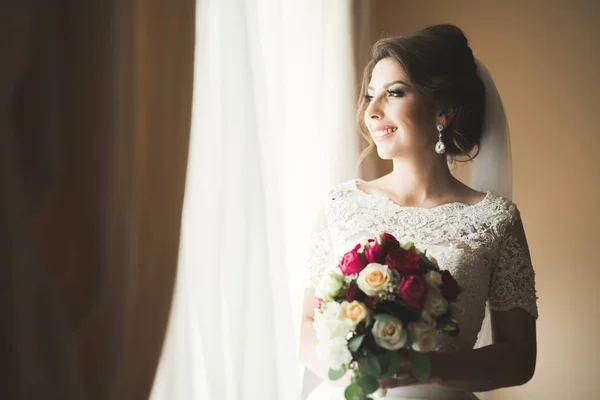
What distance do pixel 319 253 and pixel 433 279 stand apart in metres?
0.54

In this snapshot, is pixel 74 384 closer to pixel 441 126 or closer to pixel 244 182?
pixel 244 182

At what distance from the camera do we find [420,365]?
1.32 meters


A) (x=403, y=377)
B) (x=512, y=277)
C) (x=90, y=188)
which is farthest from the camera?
(x=512, y=277)

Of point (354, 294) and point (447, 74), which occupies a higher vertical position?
point (447, 74)

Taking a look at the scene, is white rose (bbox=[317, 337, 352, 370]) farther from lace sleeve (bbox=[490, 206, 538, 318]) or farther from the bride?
lace sleeve (bbox=[490, 206, 538, 318])

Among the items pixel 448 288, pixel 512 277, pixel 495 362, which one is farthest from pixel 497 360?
pixel 448 288

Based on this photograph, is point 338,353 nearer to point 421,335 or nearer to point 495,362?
point 421,335

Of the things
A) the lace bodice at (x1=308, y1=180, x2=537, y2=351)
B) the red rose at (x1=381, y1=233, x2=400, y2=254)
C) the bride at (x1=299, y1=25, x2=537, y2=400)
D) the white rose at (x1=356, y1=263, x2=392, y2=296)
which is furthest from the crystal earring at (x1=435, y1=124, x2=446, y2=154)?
the white rose at (x1=356, y1=263, x2=392, y2=296)

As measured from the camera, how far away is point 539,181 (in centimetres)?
260

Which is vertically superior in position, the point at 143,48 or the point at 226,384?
the point at 143,48

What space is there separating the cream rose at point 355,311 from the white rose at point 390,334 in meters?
0.04

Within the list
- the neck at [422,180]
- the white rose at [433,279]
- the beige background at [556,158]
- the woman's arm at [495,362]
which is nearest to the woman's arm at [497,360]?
the woman's arm at [495,362]

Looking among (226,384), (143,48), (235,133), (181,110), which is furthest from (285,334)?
(143,48)

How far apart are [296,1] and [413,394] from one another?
54.7 inches
